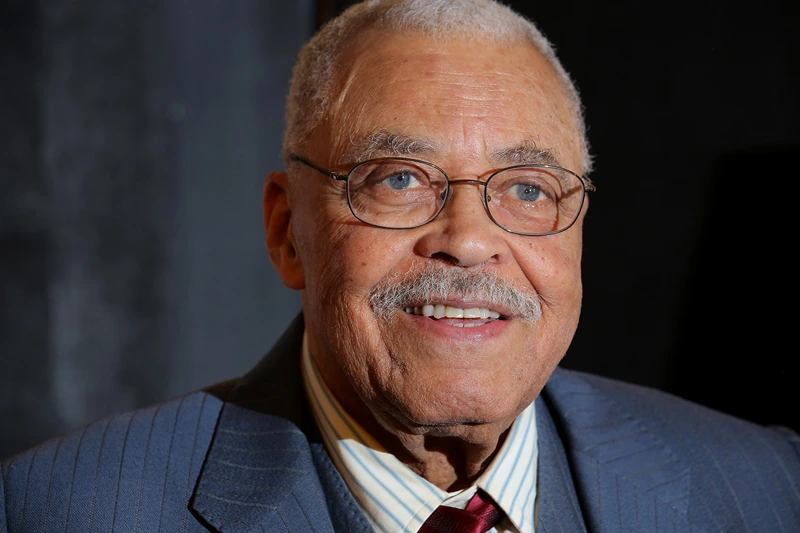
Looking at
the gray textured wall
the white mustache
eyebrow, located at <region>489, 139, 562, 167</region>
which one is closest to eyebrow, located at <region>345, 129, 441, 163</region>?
eyebrow, located at <region>489, 139, 562, 167</region>

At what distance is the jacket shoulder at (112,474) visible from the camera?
1.69m

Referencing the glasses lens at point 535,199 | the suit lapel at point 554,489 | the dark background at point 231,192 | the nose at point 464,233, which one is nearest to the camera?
the nose at point 464,233

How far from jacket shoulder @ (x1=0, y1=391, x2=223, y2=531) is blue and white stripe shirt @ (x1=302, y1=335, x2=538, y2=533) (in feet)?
0.88

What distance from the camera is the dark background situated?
7.25 feet

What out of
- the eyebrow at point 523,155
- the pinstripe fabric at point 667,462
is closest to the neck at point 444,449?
the pinstripe fabric at point 667,462

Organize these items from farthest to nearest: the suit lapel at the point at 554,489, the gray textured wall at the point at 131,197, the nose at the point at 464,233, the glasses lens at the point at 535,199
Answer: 1. the gray textured wall at the point at 131,197
2. the suit lapel at the point at 554,489
3. the glasses lens at the point at 535,199
4. the nose at the point at 464,233

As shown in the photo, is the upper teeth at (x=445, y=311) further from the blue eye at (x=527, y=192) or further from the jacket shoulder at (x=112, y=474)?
the jacket shoulder at (x=112, y=474)

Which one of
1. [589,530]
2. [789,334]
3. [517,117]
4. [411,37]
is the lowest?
[589,530]

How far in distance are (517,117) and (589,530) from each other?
85 centimetres

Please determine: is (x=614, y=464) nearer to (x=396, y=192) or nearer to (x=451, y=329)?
(x=451, y=329)

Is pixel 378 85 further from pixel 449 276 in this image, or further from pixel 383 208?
pixel 449 276

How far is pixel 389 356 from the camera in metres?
1.61

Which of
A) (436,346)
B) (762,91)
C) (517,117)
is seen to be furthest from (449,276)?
(762,91)

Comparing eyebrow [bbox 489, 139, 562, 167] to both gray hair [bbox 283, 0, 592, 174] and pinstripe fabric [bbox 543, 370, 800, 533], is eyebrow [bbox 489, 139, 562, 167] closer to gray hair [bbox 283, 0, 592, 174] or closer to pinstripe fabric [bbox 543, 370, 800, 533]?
gray hair [bbox 283, 0, 592, 174]
